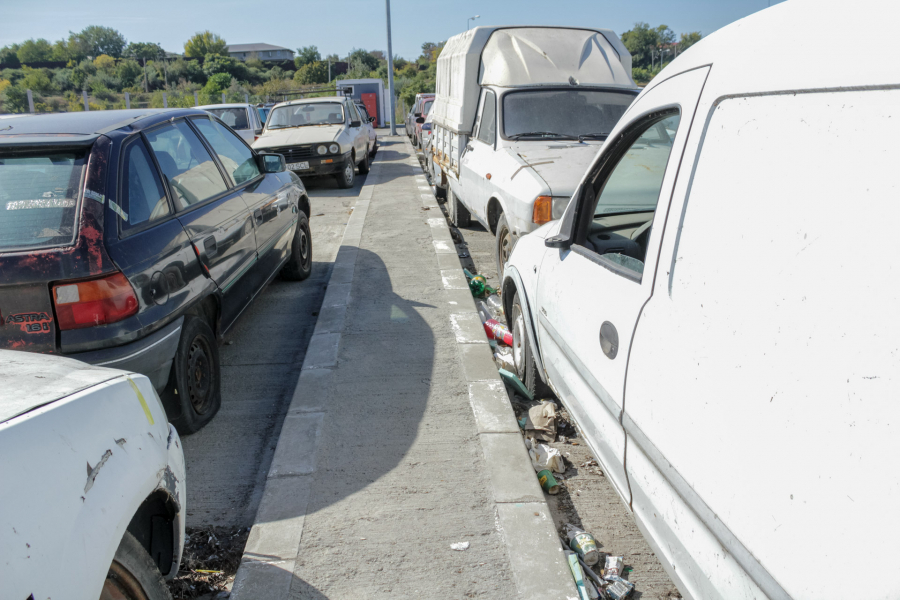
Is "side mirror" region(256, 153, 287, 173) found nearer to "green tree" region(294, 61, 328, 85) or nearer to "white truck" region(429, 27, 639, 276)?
"white truck" region(429, 27, 639, 276)

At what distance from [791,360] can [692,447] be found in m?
0.45

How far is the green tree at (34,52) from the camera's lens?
87688mm

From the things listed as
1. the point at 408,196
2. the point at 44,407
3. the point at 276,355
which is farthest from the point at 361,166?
the point at 44,407

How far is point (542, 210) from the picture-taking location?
528cm

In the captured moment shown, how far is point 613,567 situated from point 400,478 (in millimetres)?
1120

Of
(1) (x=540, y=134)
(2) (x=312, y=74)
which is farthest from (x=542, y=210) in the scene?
(2) (x=312, y=74)

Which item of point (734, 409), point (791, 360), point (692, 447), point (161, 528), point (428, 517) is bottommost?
point (428, 517)


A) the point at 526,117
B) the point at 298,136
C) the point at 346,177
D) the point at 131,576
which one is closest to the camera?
the point at 131,576

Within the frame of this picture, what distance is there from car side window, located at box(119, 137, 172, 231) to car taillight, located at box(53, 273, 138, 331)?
33 centimetres

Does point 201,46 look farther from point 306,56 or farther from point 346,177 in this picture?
point 346,177

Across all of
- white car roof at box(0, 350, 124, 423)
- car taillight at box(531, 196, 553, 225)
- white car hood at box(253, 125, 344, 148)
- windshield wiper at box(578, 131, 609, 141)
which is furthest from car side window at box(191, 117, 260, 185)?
white car hood at box(253, 125, 344, 148)

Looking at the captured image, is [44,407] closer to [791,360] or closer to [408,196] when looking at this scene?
[791,360]

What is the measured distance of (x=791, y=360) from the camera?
140 cm

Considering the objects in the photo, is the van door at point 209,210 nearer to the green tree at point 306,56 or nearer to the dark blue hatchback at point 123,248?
the dark blue hatchback at point 123,248
